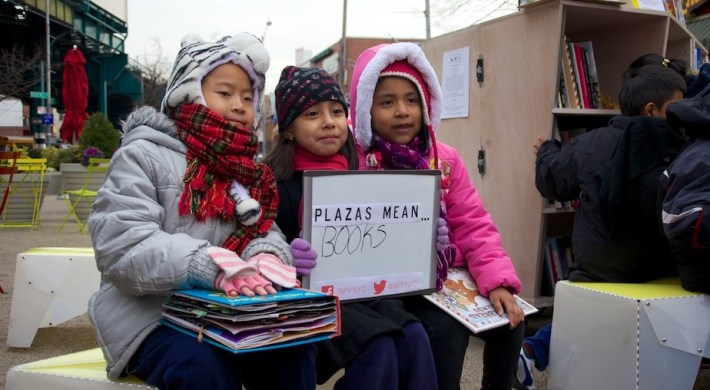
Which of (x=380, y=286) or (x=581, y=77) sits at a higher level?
(x=581, y=77)

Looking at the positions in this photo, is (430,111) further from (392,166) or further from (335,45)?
(335,45)

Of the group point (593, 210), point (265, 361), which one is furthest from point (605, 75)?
point (265, 361)

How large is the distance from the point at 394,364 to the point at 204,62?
3.98 feet

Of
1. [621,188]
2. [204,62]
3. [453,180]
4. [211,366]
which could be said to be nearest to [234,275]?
Result: [211,366]

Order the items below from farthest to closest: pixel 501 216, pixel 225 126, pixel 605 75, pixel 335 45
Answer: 1. pixel 335 45
2. pixel 605 75
3. pixel 501 216
4. pixel 225 126

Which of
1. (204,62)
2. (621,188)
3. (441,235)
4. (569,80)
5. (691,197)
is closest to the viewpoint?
(204,62)

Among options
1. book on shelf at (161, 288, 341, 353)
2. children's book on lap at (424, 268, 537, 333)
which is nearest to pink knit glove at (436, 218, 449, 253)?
children's book on lap at (424, 268, 537, 333)

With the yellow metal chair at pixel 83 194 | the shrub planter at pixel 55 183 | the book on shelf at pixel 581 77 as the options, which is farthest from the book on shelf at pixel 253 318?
the shrub planter at pixel 55 183

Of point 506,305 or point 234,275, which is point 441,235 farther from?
point 234,275

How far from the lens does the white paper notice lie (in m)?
4.98

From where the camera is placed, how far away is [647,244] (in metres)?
3.47

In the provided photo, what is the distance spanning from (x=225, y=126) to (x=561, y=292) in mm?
1969

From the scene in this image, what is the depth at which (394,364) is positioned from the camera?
2.27 metres

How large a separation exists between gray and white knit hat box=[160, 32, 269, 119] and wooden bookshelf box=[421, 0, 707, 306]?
240 cm
